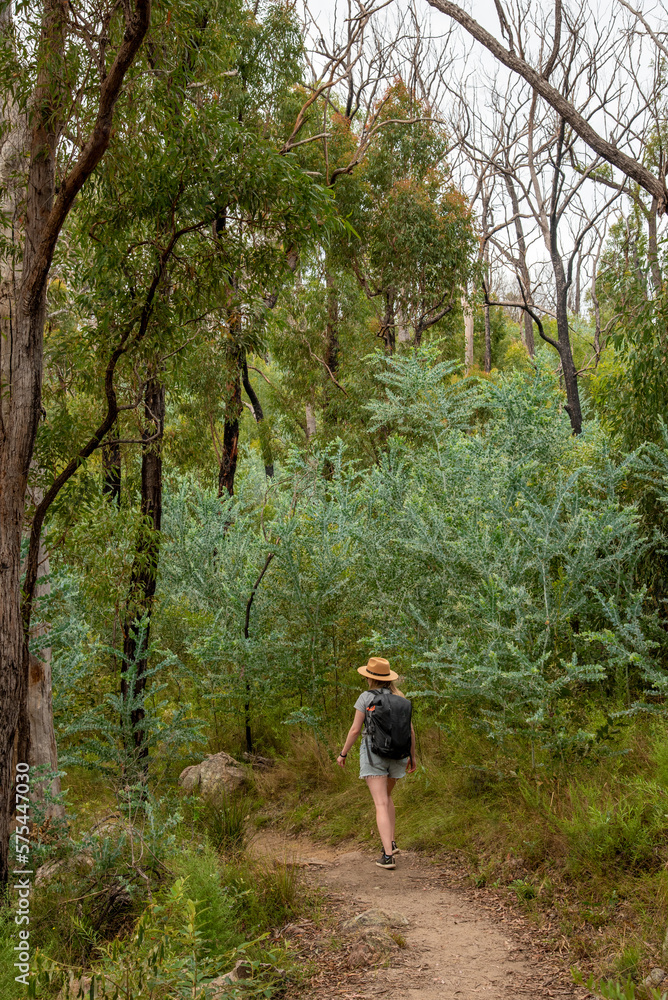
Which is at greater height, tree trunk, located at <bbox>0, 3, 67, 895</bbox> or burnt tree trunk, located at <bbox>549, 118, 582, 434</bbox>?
burnt tree trunk, located at <bbox>549, 118, 582, 434</bbox>

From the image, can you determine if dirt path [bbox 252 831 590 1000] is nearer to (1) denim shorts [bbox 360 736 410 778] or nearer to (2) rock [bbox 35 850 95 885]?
(1) denim shorts [bbox 360 736 410 778]

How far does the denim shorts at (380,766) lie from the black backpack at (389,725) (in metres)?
0.05

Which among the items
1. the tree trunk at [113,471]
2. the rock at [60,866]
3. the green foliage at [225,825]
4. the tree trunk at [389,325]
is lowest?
the green foliage at [225,825]

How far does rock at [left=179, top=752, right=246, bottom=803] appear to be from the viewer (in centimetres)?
778

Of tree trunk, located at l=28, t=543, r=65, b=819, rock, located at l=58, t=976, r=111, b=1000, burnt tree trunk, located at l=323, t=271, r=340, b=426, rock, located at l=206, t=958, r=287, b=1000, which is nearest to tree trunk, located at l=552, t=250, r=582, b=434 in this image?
burnt tree trunk, located at l=323, t=271, r=340, b=426

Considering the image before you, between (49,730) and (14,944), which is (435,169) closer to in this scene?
(49,730)

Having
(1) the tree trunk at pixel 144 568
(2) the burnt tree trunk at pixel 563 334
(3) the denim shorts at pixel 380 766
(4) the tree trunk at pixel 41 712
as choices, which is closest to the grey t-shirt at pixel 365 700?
(3) the denim shorts at pixel 380 766

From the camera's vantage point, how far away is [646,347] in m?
6.97

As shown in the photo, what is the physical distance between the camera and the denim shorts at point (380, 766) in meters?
5.97

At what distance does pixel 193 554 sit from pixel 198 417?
470cm

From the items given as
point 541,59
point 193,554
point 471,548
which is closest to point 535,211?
point 541,59

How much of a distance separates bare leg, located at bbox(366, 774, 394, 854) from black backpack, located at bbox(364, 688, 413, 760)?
204 mm

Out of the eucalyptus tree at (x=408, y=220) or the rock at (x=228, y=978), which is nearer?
the rock at (x=228, y=978)

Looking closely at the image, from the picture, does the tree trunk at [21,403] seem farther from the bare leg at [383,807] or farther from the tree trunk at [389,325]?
the tree trunk at [389,325]
